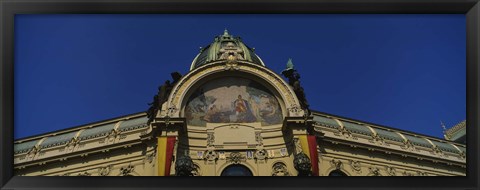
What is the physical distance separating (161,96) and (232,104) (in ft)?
6.40

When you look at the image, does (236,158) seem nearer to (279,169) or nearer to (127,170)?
(279,169)

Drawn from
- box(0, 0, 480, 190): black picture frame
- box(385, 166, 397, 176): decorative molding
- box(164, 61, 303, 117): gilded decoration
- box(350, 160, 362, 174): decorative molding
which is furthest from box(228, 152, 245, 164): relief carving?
box(0, 0, 480, 190): black picture frame

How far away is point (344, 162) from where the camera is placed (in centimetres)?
1906

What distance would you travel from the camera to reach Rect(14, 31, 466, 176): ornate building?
1570 centimetres

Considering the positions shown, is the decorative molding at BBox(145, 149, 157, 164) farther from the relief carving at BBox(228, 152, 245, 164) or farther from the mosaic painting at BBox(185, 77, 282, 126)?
the relief carving at BBox(228, 152, 245, 164)
